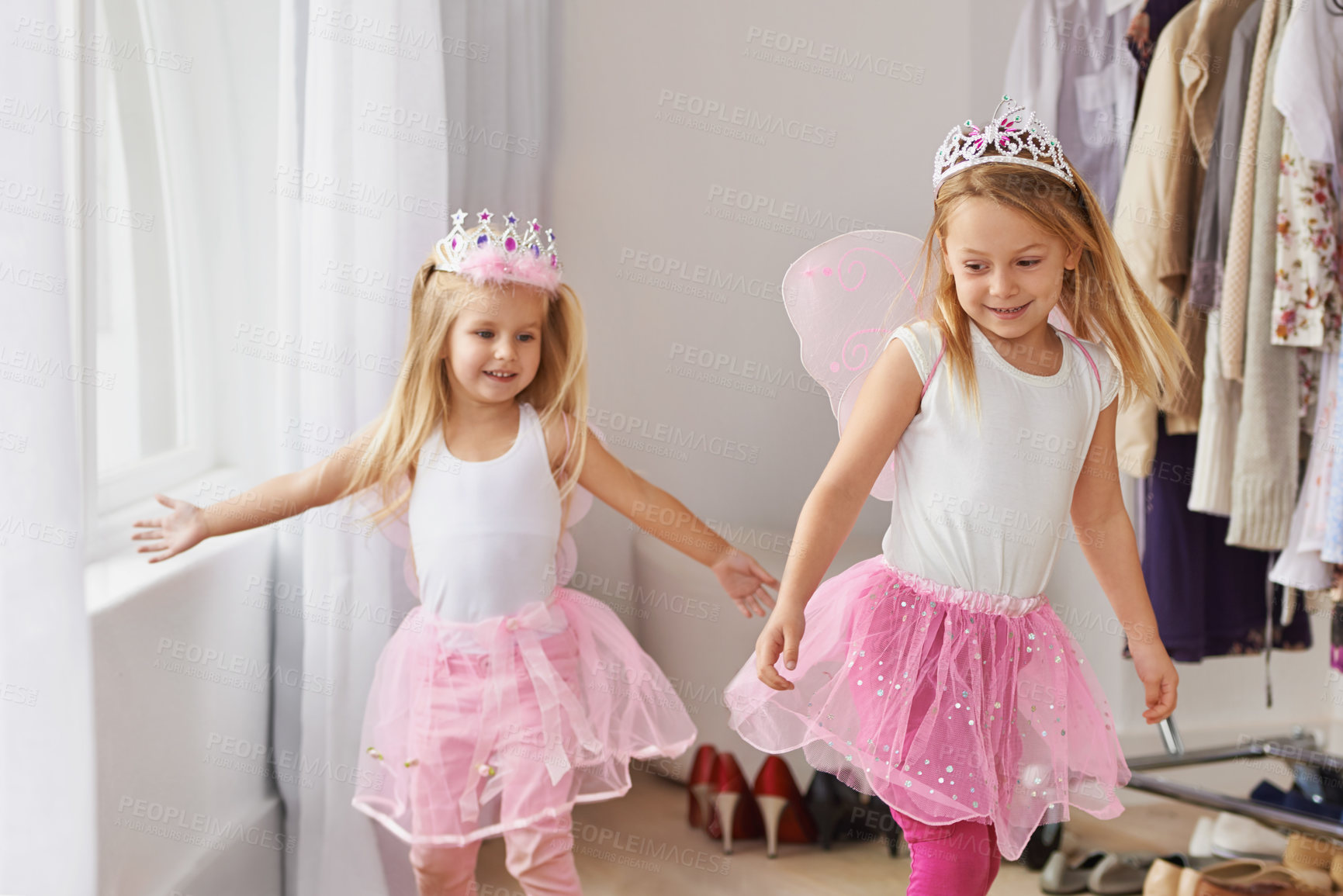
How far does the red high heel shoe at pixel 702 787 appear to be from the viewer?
2070 millimetres

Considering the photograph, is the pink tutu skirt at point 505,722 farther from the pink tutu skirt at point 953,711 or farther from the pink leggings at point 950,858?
the pink leggings at point 950,858

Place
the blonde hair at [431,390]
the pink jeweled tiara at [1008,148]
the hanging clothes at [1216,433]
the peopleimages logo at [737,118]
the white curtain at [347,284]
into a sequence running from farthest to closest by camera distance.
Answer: the peopleimages logo at [737,118] < the hanging clothes at [1216,433] < the white curtain at [347,284] < the blonde hair at [431,390] < the pink jeweled tiara at [1008,148]

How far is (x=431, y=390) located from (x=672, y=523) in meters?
0.38

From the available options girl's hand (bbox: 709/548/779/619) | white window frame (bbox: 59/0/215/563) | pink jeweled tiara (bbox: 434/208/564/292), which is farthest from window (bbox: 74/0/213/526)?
girl's hand (bbox: 709/548/779/619)

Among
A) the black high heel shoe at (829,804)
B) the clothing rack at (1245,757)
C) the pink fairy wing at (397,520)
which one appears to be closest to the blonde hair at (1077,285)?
the pink fairy wing at (397,520)

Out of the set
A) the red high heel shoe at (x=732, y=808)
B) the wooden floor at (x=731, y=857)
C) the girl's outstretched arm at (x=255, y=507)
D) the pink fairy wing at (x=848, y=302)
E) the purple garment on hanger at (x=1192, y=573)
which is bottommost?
the wooden floor at (x=731, y=857)

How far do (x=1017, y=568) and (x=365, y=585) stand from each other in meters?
1.00

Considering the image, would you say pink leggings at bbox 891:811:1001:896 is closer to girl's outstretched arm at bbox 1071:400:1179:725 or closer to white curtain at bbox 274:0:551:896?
girl's outstretched arm at bbox 1071:400:1179:725

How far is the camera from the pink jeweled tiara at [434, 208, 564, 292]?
142cm

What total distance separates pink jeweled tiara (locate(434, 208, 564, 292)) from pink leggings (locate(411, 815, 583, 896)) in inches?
28.7

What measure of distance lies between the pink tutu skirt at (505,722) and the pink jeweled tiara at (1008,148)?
0.78m

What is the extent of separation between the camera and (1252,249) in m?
1.74

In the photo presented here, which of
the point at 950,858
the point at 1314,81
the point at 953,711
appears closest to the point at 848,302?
the point at 953,711

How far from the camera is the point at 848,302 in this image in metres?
1.34
